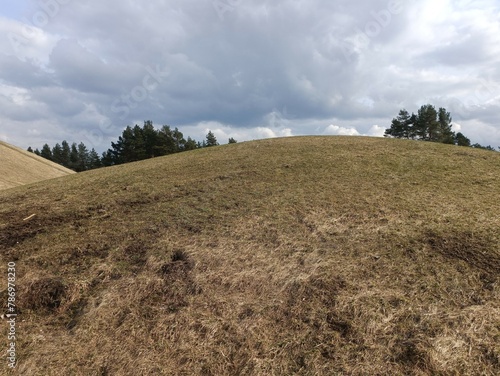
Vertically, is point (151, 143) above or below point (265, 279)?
above

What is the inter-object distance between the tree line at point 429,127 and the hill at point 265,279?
42.6 m

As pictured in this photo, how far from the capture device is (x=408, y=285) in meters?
5.34

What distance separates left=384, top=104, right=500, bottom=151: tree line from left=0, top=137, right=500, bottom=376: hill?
42578mm

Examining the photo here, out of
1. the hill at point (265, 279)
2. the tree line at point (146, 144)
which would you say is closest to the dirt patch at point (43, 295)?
the hill at point (265, 279)

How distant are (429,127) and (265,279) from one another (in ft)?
168

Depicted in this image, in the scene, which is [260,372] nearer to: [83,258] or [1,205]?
[83,258]

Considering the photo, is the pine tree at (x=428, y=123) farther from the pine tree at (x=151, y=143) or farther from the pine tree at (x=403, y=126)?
the pine tree at (x=151, y=143)

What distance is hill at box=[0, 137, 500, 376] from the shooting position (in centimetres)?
428

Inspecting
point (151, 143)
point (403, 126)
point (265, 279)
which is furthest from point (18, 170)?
point (403, 126)

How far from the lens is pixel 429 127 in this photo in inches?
1869

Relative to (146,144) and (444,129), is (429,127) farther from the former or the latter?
(146,144)

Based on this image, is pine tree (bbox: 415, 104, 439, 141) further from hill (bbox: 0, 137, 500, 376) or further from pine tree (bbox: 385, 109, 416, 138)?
hill (bbox: 0, 137, 500, 376)

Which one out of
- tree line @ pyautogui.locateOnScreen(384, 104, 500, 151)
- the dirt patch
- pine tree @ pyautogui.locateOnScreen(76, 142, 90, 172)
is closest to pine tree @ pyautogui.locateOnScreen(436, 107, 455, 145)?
tree line @ pyautogui.locateOnScreen(384, 104, 500, 151)

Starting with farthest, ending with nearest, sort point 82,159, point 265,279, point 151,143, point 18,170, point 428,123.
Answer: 1. point 82,159
2. point 151,143
3. point 428,123
4. point 18,170
5. point 265,279
